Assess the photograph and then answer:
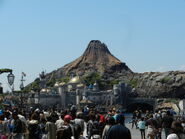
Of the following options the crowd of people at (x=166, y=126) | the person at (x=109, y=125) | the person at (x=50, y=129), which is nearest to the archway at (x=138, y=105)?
the crowd of people at (x=166, y=126)

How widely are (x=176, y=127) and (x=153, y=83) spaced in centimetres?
18373

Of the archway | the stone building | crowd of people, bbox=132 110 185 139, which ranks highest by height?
the stone building

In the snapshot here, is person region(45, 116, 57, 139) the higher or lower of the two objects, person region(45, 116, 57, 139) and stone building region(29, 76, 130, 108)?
the lower

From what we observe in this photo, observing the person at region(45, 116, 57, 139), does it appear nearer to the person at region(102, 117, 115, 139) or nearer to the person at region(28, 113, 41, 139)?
the person at region(28, 113, 41, 139)

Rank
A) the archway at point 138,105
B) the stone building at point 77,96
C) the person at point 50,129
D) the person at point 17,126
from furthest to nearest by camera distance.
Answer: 1. the archway at point 138,105
2. the stone building at point 77,96
3. the person at point 17,126
4. the person at point 50,129

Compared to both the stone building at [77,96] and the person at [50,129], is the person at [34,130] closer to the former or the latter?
the person at [50,129]

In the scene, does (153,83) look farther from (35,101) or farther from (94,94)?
(35,101)

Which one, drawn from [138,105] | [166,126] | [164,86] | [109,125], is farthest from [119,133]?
[164,86]

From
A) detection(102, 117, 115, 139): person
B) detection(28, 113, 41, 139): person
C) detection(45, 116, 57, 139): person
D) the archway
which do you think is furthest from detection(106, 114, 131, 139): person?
the archway

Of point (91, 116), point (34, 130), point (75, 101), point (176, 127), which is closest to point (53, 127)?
point (34, 130)

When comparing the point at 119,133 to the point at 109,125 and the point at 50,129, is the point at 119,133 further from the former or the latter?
the point at 50,129

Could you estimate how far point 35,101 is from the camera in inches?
5527

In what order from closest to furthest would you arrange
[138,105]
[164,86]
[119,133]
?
[119,133] → [138,105] → [164,86]

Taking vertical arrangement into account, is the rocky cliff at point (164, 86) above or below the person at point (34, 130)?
above
